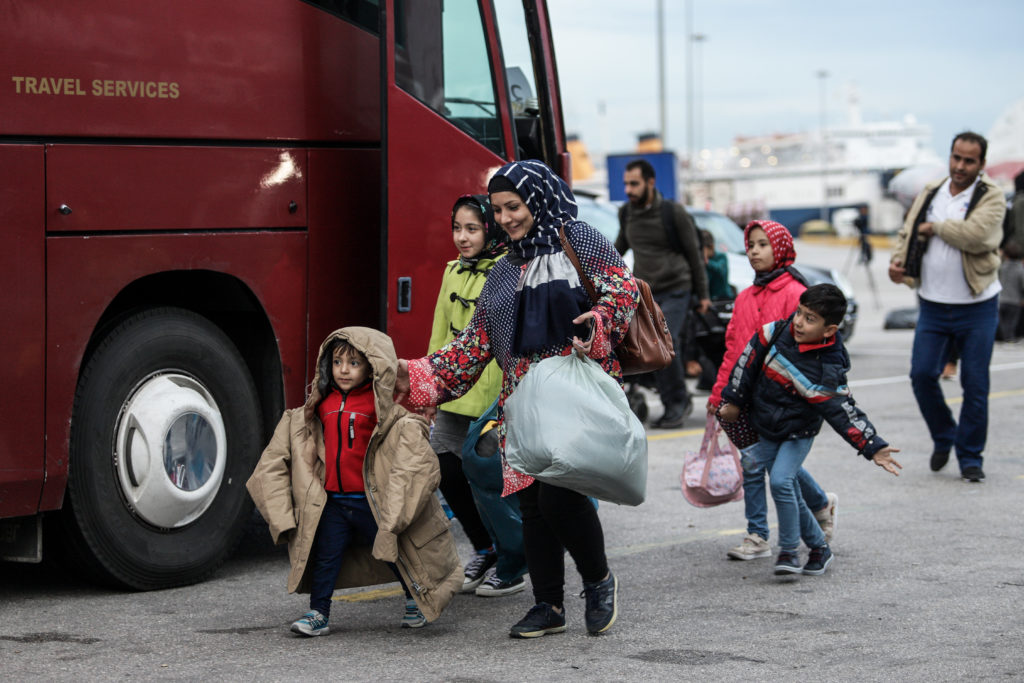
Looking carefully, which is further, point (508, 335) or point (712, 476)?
point (712, 476)

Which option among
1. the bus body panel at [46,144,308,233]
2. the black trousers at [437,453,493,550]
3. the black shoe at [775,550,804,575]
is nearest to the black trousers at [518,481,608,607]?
the black trousers at [437,453,493,550]

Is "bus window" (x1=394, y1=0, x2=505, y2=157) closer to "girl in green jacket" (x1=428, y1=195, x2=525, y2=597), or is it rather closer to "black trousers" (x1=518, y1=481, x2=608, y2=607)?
"girl in green jacket" (x1=428, y1=195, x2=525, y2=597)

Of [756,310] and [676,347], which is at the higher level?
[756,310]

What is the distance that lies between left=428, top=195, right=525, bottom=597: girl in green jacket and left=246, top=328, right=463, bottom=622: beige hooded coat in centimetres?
53

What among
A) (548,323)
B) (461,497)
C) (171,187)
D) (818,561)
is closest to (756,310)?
(818,561)

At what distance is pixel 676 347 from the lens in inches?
404

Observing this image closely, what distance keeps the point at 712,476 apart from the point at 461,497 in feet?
3.95

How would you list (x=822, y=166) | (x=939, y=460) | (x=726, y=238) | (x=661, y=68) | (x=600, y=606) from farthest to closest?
(x=822, y=166) < (x=661, y=68) < (x=726, y=238) < (x=939, y=460) < (x=600, y=606)

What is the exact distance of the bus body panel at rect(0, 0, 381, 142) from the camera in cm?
491

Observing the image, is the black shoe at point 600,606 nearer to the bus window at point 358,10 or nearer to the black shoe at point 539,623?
the black shoe at point 539,623

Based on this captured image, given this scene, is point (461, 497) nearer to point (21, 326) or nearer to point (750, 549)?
point (750, 549)

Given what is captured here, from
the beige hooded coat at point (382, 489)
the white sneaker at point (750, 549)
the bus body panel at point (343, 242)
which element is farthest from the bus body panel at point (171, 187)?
the white sneaker at point (750, 549)

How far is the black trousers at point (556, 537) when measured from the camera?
4.67 metres

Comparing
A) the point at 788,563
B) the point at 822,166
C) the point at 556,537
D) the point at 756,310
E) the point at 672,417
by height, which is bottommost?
the point at 788,563
